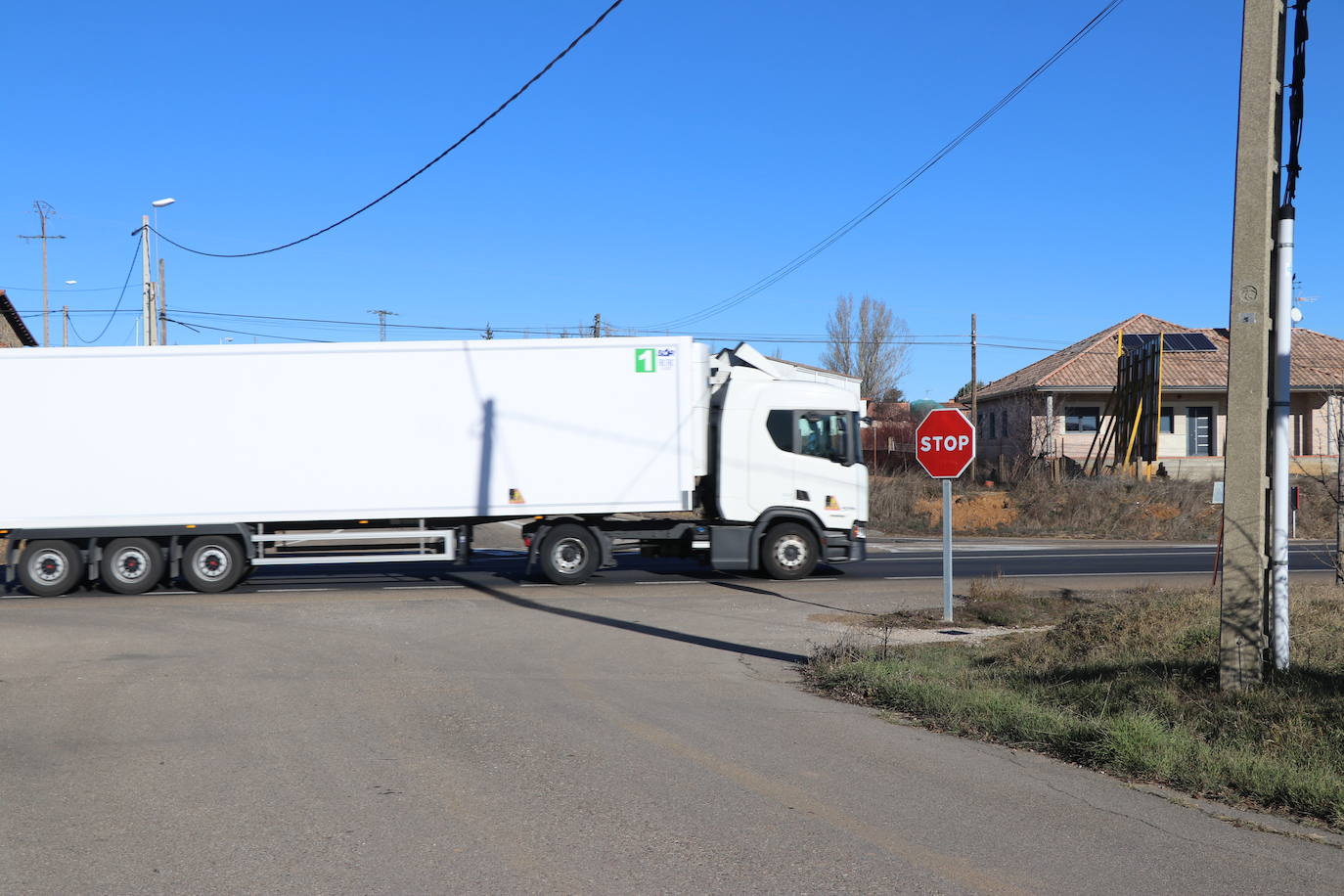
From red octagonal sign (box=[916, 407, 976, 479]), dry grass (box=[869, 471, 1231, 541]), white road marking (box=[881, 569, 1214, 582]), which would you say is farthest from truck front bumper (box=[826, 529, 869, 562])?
dry grass (box=[869, 471, 1231, 541])

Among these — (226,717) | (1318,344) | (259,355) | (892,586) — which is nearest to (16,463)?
(259,355)

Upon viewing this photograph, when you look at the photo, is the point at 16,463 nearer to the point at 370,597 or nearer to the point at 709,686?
the point at 370,597

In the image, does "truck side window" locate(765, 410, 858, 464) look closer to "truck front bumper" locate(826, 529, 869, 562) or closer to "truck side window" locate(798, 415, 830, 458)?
"truck side window" locate(798, 415, 830, 458)

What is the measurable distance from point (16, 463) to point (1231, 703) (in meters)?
16.1

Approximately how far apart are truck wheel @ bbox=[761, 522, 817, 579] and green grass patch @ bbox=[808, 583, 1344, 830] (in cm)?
642

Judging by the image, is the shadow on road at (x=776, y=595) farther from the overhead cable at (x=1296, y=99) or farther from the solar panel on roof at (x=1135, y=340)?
the solar panel on roof at (x=1135, y=340)

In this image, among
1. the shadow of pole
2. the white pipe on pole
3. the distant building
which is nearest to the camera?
the white pipe on pole

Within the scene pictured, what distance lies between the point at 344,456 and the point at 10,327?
48137 mm

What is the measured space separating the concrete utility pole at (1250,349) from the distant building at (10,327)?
55639mm

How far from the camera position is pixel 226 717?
8391 millimetres

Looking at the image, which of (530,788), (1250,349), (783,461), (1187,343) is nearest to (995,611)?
(783,461)

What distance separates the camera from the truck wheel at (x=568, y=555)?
1758 centimetres

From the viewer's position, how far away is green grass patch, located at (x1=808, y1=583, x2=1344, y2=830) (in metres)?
6.50

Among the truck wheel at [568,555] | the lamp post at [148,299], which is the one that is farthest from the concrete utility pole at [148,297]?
the truck wheel at [568,555]
